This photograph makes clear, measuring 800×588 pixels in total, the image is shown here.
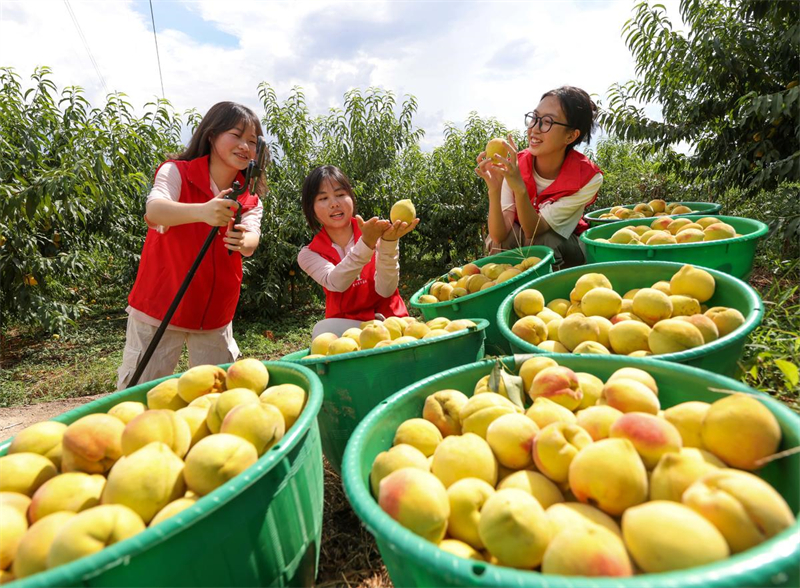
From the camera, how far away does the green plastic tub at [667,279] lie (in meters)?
1.57

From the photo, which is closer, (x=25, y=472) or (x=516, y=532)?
(x=516, y=532)

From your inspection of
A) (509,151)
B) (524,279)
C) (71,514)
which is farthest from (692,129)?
(71,514)

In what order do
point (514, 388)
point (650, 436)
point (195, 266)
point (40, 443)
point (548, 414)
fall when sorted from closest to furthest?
point (650, 436) < point (548, 414) < point (40, 443) < point (514, 388) < point (195, 266)

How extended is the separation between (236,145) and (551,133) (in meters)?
2.18

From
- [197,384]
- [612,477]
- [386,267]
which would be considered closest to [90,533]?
[197,384]

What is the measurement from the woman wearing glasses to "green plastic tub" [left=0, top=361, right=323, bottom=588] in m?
2.38

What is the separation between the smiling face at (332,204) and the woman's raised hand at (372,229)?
1.54ft

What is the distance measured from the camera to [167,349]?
3.07 metres

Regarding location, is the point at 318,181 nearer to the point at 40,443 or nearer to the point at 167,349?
the point at 167,349

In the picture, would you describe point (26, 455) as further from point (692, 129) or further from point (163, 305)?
point (692, 129)

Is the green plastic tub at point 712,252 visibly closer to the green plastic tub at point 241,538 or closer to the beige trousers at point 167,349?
the green plastic tub at point 241,538

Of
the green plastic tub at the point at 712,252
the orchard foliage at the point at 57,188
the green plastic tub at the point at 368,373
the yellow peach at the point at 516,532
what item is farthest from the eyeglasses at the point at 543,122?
the orchard foliage at the point at 57,188

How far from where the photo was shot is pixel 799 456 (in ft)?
3.15

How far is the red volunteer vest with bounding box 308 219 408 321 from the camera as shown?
3.44m
